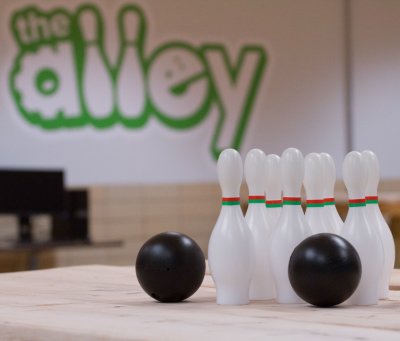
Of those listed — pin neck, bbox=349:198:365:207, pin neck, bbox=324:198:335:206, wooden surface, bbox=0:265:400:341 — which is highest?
pin neck, bbox=349:198:365:207

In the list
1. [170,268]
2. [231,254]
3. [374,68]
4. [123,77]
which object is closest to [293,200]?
[231,254]

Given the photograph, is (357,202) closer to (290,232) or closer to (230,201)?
(290,232)

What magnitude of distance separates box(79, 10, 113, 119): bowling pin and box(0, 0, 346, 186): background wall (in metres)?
0.02

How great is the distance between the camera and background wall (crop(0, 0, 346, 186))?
7.43 meters

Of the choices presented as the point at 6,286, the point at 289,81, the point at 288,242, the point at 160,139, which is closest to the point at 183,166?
the point at 160,139

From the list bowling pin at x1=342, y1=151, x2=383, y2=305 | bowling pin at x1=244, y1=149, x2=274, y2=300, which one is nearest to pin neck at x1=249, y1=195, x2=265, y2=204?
bowling pin at x1=244, y1=149, x2=274, y2=300

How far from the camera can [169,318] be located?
179cm

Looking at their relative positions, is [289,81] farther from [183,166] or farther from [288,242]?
[288,242]

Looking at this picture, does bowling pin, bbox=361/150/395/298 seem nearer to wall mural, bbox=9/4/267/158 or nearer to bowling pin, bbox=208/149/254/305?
bowling pin, bbox=208/149/254/305

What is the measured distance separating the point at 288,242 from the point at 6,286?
86cm

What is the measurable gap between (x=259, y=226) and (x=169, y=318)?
16.8 inches

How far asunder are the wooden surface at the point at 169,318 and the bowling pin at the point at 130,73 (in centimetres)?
546

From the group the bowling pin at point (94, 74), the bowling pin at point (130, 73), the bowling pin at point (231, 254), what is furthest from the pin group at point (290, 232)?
the bowling pin at point (130, 73)

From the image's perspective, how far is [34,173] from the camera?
282 inches
